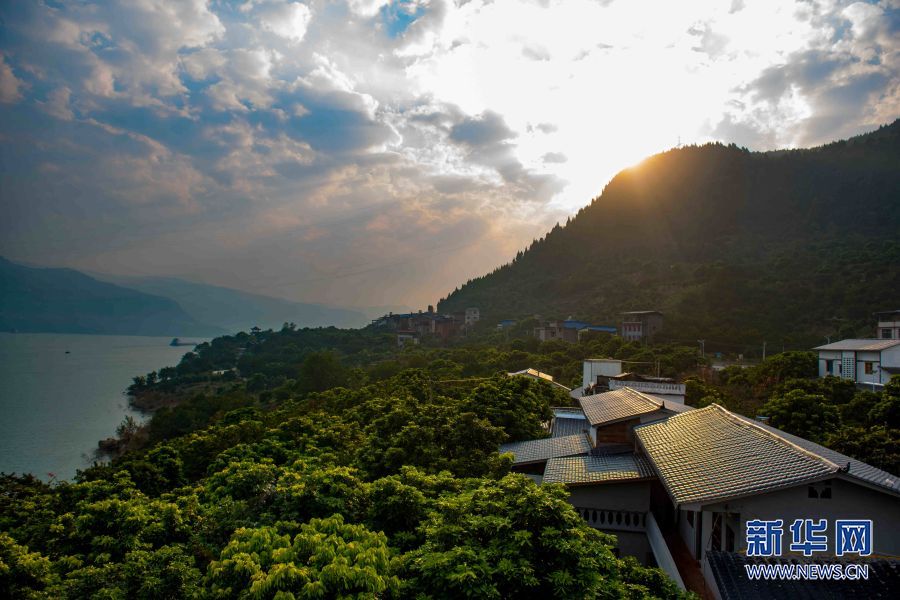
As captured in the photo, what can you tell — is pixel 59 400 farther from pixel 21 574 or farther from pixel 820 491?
pixel 820 491

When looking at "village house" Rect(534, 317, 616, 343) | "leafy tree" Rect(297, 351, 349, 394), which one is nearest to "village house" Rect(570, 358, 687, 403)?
"leafy tree" Rect(297, 351, 349, 394)

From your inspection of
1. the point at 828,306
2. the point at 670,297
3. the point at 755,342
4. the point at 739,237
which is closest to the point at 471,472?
the point at 755,342

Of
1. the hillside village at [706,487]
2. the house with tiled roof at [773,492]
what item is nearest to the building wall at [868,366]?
the hillside village at [706,487]

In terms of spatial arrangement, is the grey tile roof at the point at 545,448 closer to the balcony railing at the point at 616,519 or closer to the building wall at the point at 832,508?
the balcony railing at the point at 616,519

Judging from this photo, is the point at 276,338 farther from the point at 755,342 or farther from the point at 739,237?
the point at 739,237

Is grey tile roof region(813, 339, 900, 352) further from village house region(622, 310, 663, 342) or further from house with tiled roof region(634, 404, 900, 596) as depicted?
house with tiled roof region(634, 404, 900, 596)

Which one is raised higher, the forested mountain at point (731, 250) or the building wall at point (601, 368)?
the forested mountain at point (731, 250)
